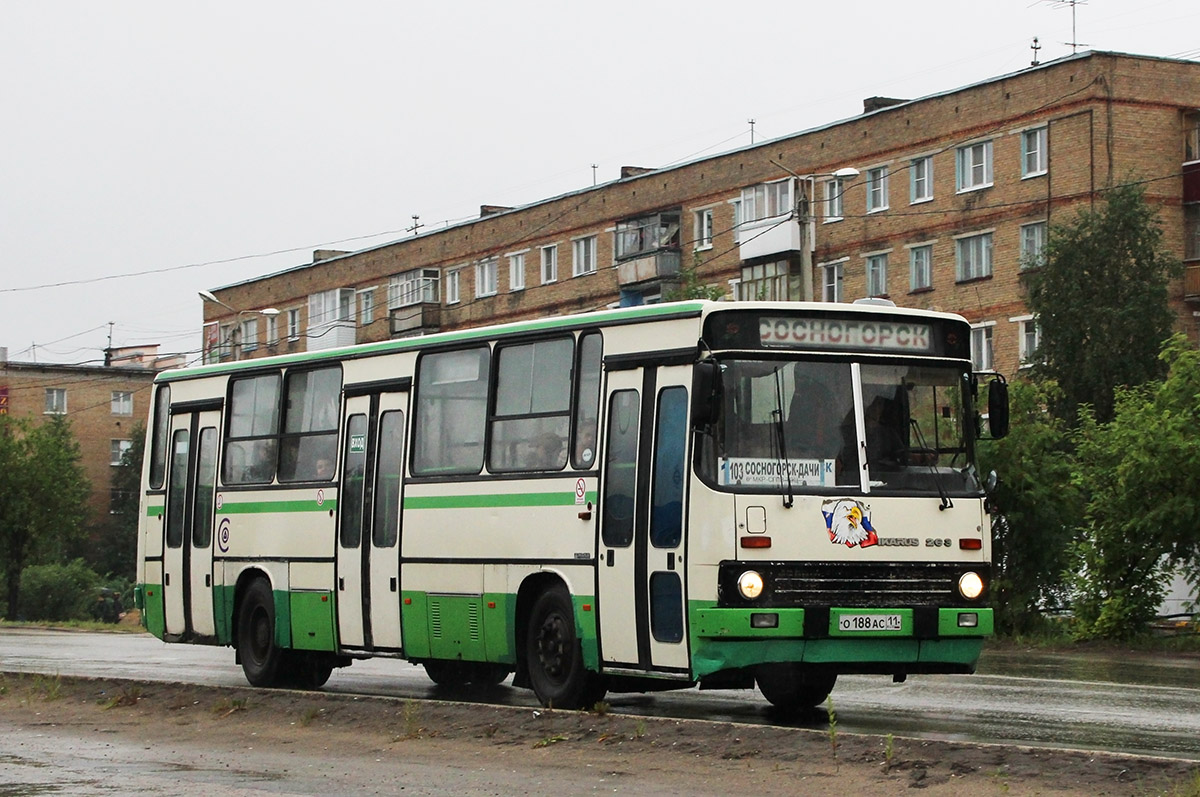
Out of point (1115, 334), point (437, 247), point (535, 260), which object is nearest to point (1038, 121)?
point (1115, 334)

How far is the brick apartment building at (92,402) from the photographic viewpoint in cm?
11081

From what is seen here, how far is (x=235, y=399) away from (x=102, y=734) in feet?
20.9

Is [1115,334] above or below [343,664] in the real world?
above

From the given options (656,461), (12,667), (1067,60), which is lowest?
(12,667)

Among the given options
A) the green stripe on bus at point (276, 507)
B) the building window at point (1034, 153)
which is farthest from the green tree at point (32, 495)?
the green stripe on bus at point (276, 507)

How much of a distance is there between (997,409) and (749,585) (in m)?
2.56

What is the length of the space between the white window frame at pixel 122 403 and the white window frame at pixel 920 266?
6905 cm

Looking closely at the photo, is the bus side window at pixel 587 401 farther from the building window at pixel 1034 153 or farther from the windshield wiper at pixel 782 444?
the building window at pixel 1034 153

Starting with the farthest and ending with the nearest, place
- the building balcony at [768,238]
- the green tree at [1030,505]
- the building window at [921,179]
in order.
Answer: the building balcony at [768,238], the building window at [921,179], the green tree at [1030,505]

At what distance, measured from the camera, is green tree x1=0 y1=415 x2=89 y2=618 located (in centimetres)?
7531

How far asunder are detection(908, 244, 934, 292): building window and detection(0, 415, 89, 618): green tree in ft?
117

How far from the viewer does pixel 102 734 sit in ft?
46.7

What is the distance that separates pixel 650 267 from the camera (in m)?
65.8

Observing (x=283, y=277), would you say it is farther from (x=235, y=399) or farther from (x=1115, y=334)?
(x=235, y=399)
